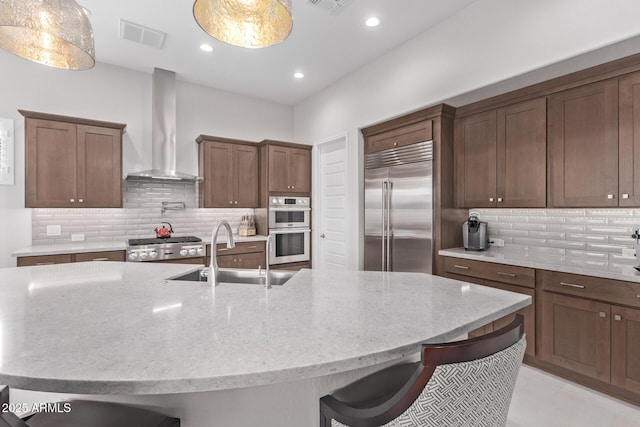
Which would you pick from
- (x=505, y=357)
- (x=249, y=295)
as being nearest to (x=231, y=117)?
(x=249, y=295)

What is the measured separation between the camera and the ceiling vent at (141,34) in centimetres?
320

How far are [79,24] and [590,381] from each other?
4.02 m

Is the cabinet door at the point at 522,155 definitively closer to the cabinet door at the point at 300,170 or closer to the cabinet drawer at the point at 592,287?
the cabinet drawer at the point at 592,287

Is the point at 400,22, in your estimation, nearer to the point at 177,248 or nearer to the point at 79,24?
the point at 79,24

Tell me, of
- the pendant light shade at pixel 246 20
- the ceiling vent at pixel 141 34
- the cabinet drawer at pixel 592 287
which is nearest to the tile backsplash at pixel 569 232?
the cabinet drawer at pixel 592 287

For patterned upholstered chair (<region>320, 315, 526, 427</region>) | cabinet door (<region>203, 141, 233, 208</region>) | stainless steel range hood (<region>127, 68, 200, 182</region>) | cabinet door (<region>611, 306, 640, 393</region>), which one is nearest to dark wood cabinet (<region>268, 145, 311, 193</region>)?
cabinet door (<region>203, 141, 233, 208</region>)

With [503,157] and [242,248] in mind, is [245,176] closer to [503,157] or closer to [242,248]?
[242,248]

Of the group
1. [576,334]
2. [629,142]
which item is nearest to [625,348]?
[576,334]

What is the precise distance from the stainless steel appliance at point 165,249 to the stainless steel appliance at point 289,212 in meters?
1.16

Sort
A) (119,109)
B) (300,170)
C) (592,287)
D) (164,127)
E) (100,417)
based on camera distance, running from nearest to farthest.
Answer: (100,417) < (592,287) < (119,109) < (164,127) < (300,170)

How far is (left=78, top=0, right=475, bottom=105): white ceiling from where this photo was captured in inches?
116

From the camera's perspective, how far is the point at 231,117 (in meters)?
5.05

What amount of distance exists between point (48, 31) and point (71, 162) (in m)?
2.65

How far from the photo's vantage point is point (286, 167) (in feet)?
16.0
